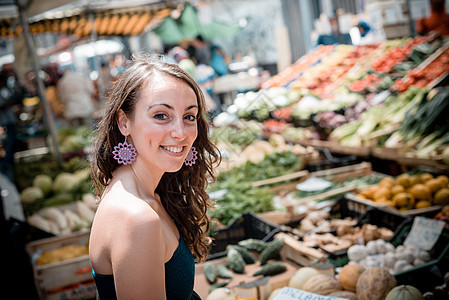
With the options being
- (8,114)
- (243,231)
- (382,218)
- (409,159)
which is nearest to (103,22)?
(8,114)

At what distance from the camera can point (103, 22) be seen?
11.6 m

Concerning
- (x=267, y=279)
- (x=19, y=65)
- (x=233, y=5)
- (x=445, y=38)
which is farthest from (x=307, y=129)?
(x=233, y=5)

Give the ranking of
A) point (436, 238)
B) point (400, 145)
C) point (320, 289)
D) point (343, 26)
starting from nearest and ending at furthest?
point (320, 289), point (436, 238), point (400, 145), point (343, 26)

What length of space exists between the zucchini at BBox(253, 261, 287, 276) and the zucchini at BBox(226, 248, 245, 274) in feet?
0.36

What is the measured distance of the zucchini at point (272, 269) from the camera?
9.21 feet

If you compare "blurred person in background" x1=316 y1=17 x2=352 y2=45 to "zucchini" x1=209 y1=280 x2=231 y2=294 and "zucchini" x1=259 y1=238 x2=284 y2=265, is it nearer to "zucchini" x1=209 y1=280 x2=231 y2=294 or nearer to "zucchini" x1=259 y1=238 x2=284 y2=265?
"zucchini" x1=259 y1=238 x2=284 y2=265

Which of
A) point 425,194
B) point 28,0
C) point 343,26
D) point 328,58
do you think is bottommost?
point 425,194

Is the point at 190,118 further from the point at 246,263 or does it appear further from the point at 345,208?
the point at 345,208

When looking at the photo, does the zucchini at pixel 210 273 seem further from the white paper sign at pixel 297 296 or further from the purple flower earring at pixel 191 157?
the purple flower earring at pixel 191 157

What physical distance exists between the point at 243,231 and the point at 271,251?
64 cm

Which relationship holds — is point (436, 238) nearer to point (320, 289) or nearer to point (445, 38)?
point (320, 289)

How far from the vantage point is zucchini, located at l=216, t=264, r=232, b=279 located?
2834mm

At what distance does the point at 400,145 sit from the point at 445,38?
3.44 m

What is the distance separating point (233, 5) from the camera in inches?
641
